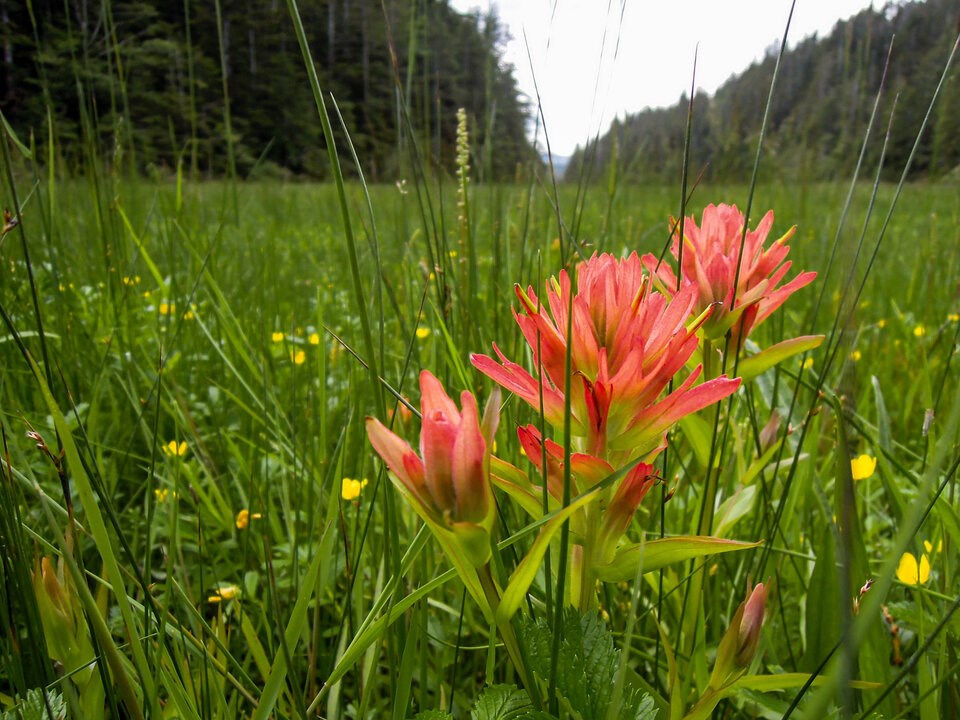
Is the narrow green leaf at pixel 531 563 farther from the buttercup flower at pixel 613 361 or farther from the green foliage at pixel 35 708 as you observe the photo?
the green foliage at pixel 35 708

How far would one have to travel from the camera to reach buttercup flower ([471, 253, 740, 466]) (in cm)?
33

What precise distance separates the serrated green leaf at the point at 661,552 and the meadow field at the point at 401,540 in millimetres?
27

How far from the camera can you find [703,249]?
1.86 ft

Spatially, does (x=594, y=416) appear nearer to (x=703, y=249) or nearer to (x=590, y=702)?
(x=590, y=702)

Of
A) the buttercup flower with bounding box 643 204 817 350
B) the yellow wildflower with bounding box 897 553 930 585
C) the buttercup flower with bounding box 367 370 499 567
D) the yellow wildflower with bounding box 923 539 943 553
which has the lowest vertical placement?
the yellow wildflower with bounding box 923 539 943 553

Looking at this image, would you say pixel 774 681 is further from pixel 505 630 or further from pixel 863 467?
pixel 863 467

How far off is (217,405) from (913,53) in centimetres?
338

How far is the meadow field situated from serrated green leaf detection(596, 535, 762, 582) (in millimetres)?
27

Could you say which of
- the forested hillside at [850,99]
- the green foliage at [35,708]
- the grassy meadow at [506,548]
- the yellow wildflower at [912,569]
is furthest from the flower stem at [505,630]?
the forested hillside at [850,99]

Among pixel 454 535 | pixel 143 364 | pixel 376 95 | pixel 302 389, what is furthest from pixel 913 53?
pixel 376 95

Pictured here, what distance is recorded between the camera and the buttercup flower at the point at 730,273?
51cm

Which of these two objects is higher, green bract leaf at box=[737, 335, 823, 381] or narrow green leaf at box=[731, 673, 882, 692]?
green bract leaf at box=[737, 335, 823, 381]

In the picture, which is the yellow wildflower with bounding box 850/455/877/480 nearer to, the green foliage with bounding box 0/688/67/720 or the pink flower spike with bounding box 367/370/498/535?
the pink flower spike with bounding box 367/370/498/535

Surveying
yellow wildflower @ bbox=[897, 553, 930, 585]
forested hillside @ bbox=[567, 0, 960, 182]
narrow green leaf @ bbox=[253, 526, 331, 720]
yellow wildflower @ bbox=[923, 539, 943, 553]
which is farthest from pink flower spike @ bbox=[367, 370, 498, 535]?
forested hillside @ bbox=[567, 0, 960, 182]
